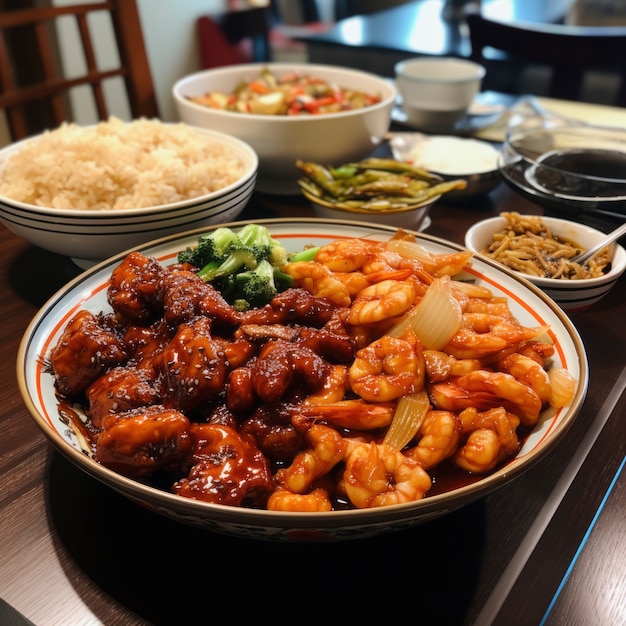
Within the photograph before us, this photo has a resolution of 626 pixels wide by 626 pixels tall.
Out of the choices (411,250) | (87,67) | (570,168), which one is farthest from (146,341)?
(87,67)

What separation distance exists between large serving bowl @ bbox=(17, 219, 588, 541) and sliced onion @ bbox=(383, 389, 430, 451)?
0.40 ft

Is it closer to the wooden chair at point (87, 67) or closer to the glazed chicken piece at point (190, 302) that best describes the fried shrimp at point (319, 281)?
the glazed chicken piece at point (190, 302)

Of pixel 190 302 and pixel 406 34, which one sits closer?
pixel 190 302

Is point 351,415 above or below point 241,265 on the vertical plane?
below

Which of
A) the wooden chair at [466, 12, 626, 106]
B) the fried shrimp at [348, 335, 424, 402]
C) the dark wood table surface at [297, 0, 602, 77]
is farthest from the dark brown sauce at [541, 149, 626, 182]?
the dark wood table surface at [297, 0, 602, 77]

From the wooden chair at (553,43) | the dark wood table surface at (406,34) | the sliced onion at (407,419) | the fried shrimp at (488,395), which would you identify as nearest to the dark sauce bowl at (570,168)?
the fried shrimp at (488,395)

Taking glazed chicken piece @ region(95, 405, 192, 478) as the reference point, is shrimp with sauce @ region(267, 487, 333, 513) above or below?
below

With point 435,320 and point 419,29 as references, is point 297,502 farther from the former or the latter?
point 419,29

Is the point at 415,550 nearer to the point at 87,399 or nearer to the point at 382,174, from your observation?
the point at 87,399

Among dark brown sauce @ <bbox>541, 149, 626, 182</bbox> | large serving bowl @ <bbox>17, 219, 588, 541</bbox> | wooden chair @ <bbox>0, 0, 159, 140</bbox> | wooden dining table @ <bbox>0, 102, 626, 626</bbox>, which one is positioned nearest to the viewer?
large serving bowl @ <bbox>17, 219, 588, 541</bbox>

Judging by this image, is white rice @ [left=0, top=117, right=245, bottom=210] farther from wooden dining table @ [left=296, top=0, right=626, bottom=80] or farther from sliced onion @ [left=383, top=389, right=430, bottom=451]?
wooden dining table @ [left=296, top=0, right=626, bottom=80]

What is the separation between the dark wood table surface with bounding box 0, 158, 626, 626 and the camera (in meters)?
0.97

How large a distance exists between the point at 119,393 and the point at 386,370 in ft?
1.66

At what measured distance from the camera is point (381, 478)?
998mm
